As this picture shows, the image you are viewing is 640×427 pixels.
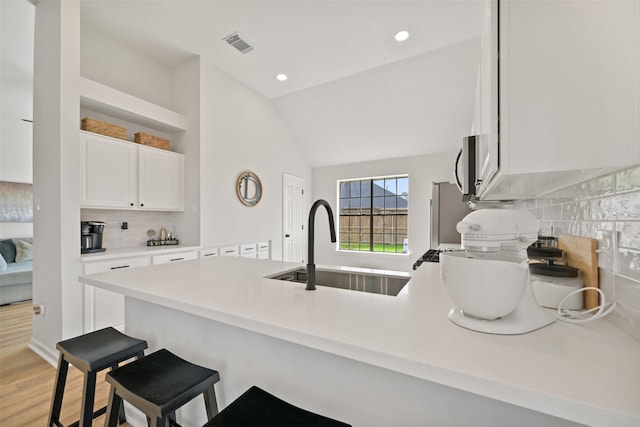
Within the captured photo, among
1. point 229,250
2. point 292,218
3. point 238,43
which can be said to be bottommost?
point 229,250

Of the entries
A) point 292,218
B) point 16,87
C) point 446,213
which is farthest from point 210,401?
point 16,87

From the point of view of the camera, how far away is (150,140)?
3172 mm

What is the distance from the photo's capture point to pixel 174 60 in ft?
11.4

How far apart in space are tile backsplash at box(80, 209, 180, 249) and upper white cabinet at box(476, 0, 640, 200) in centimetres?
369

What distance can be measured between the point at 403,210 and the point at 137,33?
15.7ft

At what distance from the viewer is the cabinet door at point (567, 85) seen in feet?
2.00

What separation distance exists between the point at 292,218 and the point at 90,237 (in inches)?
125

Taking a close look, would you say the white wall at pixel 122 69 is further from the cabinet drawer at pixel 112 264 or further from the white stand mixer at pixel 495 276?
the white stand mixer at pixel 495 276

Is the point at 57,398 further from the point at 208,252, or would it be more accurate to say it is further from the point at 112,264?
the point at 208,252

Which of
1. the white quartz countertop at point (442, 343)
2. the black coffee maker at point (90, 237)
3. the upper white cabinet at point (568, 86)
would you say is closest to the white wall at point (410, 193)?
the black coffee maker at point (90, 237)

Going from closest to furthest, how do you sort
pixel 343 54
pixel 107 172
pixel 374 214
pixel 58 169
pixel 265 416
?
pixel 265 416 → pixel 58 169 → pixel 107 172 → pixel 343 54 → pixel 374 214

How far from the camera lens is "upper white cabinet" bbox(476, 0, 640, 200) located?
→ 0.61m

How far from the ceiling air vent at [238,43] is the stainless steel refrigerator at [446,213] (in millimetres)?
2986

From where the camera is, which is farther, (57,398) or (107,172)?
(107,172)
